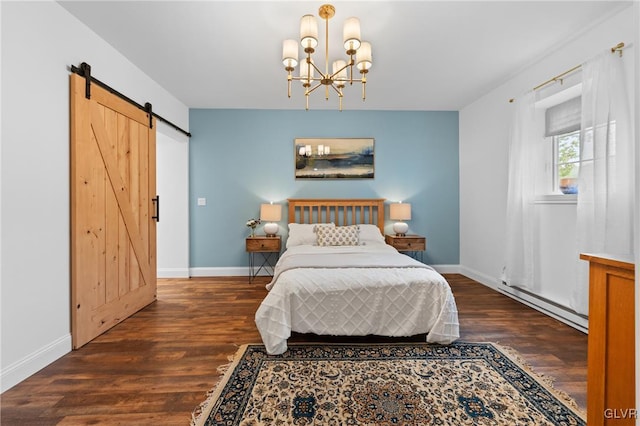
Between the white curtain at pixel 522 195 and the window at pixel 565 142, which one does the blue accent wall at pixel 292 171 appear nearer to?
the white curtain at pixel 522 195

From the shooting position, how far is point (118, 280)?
8.92ft

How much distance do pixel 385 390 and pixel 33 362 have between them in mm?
2225

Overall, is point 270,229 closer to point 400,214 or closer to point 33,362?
point 400,214

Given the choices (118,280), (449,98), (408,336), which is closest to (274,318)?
(408,336)

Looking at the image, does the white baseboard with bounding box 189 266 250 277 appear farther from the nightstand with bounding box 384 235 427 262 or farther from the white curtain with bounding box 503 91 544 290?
the white curtain with bounding box 503 91 544 290

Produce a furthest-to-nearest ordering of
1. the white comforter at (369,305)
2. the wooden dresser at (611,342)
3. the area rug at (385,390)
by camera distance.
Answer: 1. the white comforter at (369,305)
2. the area rug at (385,390)
3. the wooden dresser at (611,342)

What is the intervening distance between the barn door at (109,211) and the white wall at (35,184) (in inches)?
2.8

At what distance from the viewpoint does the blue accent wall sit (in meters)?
4.43

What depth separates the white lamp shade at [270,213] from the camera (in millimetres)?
4176

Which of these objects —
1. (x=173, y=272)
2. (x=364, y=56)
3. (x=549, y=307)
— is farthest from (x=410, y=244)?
(x=173, y=272)

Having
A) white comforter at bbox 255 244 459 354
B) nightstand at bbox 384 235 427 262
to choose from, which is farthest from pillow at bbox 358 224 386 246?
white comforter at bbox 255 244 459 354

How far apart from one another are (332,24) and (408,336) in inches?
103

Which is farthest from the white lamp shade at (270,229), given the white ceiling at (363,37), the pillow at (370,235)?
the white ceiling at (363,37)

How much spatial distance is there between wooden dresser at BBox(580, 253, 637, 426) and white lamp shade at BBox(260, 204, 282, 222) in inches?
135
